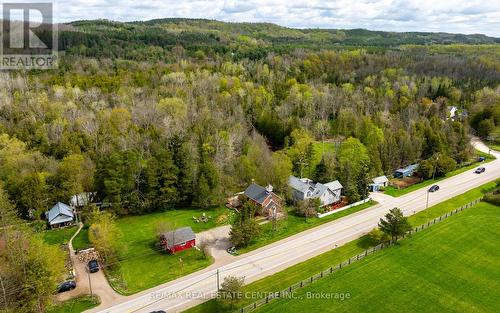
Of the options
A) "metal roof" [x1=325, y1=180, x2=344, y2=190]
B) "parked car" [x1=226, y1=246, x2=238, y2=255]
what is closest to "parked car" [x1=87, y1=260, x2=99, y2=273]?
"parked car" [x1=226, y1=246, x2=238, y2=255]

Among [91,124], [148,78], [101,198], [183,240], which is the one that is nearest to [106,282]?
[183,240]

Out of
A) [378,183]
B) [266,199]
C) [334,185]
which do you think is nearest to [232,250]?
[266,199]

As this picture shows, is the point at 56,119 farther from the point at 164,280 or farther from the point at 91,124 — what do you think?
the point at 164,280

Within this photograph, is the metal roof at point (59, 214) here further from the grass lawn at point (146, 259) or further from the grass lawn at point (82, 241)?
the grass lawn at point (146, 259)

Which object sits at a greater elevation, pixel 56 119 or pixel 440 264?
pixel 56 119

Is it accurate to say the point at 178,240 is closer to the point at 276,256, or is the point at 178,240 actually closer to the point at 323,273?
the point at 276,256
